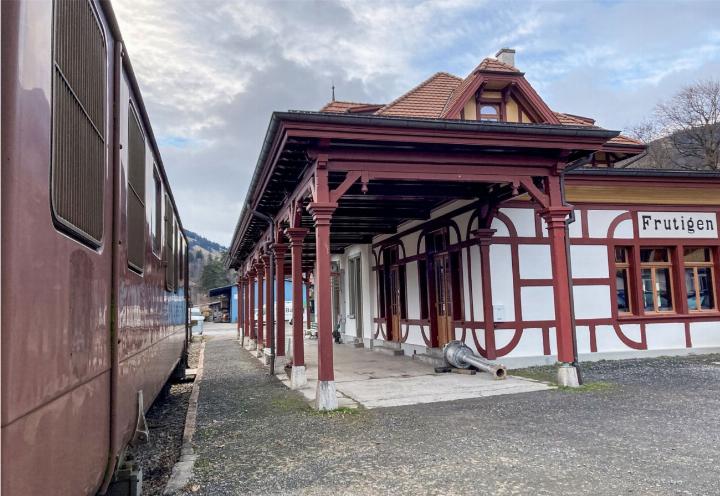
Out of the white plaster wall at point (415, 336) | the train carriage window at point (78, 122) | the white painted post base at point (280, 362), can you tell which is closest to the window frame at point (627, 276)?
the white plaster wall at point (415, 336)

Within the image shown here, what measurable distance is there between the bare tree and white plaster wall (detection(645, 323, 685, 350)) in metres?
21.1

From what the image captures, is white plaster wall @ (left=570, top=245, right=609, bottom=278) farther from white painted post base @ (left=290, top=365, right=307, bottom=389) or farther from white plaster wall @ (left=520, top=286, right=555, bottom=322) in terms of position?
white painted post base @ (left=290, top=365, right=307, bottom=389)

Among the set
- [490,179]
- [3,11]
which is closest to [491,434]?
[490,179]

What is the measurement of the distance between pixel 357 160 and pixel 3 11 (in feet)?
17.9

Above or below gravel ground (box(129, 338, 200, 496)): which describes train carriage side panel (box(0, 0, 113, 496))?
above

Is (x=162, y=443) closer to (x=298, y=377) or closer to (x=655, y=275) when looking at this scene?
(x=298, y=377)

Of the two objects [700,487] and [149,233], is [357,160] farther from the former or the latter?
[700,487]

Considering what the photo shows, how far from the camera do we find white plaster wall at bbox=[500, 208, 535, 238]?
31.1 ft

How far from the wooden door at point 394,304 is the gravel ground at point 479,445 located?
18.8 feet

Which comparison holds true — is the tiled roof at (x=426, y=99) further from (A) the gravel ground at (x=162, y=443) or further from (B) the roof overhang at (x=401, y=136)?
(A) the gravel ground at (x=162, y=443)

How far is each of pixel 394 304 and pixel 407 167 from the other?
6696mm

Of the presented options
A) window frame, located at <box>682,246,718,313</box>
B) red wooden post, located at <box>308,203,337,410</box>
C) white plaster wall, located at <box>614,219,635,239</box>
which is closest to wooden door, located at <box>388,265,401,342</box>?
white plaster wall, located at <box>614,219,635,239</box>

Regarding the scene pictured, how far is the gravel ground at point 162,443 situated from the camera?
4195 millimetres

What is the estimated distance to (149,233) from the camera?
4016 millimetres
